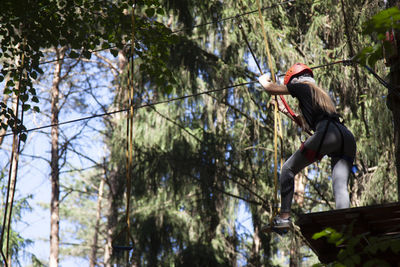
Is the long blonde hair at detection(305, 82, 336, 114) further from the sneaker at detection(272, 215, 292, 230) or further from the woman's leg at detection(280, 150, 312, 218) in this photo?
the sneaker at detection(272, 215, 292, 230)

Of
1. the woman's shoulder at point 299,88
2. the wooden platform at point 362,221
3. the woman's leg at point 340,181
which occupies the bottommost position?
the wooden platform at point 362,221

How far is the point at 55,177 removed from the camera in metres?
14.9

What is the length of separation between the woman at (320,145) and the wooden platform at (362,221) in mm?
325

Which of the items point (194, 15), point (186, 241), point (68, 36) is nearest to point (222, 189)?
point (186, 241)

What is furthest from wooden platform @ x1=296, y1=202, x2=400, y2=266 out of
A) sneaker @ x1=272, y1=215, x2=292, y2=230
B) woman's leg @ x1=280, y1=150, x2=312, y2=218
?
woman's leg @ x1=280, y1=150, x2=312, y2=218

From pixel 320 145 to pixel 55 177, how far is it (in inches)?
448

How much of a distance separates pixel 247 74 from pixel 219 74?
50cm

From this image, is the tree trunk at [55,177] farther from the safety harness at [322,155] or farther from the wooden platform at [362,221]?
the wooden platform at [362,221]

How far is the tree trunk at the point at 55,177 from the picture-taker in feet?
47.8

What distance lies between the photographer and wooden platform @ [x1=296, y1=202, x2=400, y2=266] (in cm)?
377

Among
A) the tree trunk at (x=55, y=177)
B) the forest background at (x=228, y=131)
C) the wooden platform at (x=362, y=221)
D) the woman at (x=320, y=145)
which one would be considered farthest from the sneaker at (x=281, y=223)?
the tree trunk at (x=55, y=177)

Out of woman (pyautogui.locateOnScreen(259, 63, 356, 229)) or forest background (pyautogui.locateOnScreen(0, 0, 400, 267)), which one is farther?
forest background (pyautogui.locateOnScreen(0, 0, 400, 267))

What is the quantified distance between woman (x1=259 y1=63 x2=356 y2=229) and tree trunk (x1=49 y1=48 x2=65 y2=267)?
422 inches

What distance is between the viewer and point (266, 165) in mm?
10719
